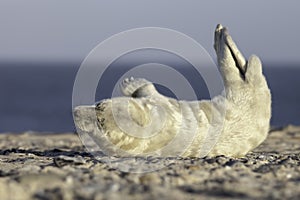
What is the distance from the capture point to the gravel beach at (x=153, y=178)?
5.55 meters

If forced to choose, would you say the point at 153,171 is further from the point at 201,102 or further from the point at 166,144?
the point at 201,102

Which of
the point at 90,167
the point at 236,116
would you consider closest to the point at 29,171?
the point at 90,167

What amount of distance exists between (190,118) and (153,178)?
215 cm

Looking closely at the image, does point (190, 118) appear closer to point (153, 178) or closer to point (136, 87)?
point (136, 87)

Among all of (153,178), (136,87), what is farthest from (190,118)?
(153,178)

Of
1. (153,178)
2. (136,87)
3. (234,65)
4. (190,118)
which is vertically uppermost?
(234,65)

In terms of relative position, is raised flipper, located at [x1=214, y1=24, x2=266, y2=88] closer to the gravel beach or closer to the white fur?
the white fur

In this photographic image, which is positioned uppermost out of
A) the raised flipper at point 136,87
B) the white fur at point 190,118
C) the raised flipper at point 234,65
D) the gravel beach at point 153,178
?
the raised flipper at point 234,65

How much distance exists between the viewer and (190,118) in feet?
27.4

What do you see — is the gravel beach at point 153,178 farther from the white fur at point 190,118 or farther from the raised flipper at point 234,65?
the raised flipper at point 234,65

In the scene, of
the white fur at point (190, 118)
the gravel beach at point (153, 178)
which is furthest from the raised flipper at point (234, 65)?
the gravel beach at point (153, 178)

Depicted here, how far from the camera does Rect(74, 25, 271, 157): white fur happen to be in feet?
25.0

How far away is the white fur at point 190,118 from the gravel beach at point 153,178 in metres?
0.26

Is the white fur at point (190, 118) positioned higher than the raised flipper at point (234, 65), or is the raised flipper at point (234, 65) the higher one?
the raised flipper at point (234, 65)
